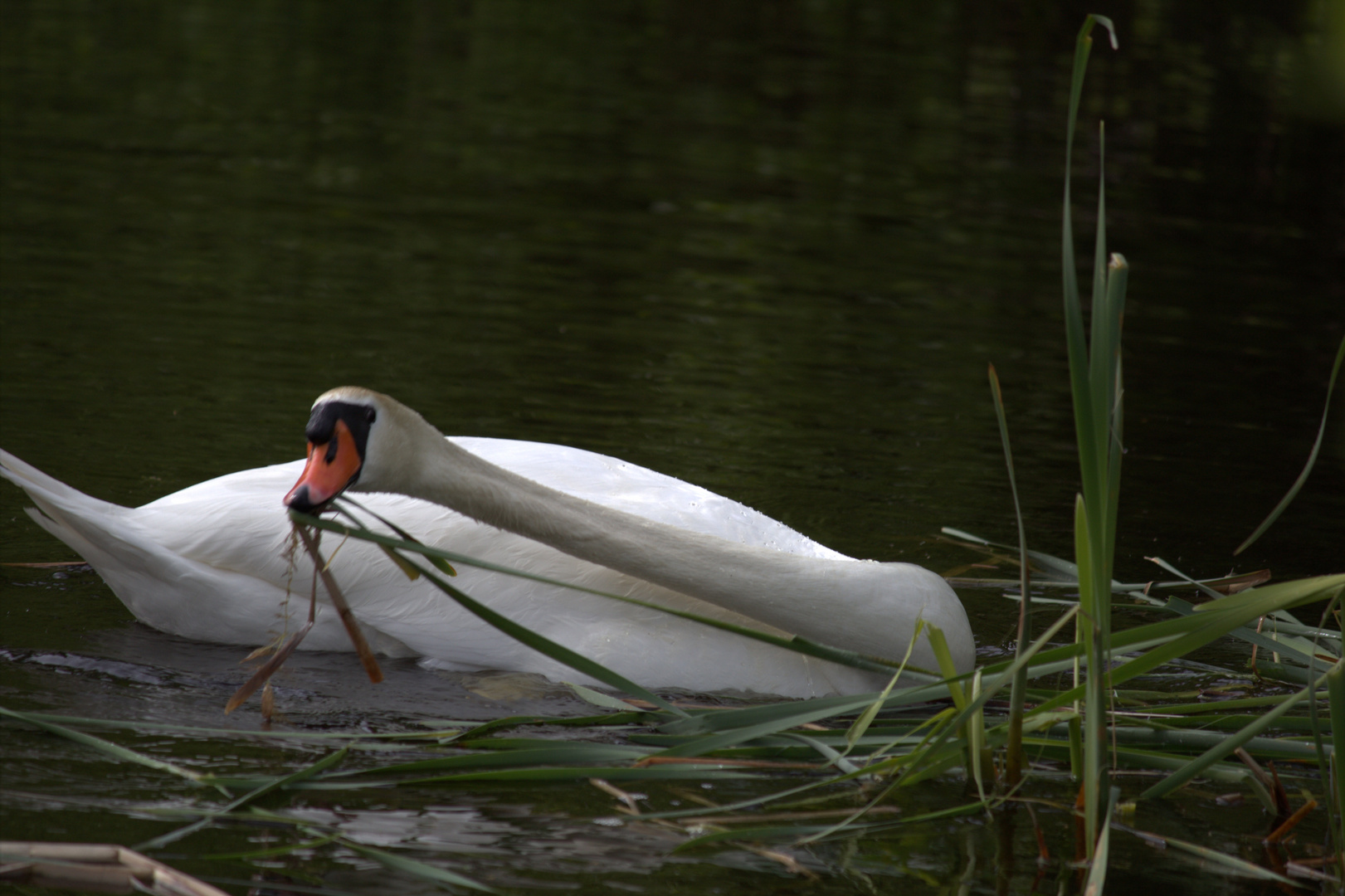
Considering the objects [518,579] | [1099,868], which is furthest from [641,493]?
[1099,868]

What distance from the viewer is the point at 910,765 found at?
13.2ft

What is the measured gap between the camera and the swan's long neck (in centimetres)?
491

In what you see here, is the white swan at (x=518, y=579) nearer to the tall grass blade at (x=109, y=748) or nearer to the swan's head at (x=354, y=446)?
the swan's head at (x=354, y=446)

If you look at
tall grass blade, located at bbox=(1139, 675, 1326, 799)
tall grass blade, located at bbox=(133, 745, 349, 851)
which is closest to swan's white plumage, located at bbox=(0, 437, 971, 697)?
tall grass blade, located at bbox=(133, 745, 349, 851)

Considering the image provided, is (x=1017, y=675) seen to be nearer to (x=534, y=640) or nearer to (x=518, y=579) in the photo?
(x=534, y=640)

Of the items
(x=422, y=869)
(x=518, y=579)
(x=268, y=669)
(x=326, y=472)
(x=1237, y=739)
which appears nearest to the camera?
(x=422, y=869)

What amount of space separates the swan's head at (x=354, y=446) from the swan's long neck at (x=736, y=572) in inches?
9.8

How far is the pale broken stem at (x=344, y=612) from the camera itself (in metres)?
4.38

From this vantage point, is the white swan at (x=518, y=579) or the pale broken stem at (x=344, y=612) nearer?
the pale broken stem at (x=344, y=612)

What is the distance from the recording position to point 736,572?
197 inches

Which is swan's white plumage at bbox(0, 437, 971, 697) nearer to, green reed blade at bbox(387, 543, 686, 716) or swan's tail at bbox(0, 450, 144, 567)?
swan's tail at bbox(0, 450, 144, 567)

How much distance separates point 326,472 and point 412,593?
38.2 inches

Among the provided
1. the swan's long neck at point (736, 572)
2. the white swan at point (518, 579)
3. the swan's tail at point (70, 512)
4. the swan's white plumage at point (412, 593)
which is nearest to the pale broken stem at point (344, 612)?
the white swan at point (518, 579)

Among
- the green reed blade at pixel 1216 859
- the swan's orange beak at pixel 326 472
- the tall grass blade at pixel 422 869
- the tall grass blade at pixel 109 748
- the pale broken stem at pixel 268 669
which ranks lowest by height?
the green reed blade at pixel 1216 859
